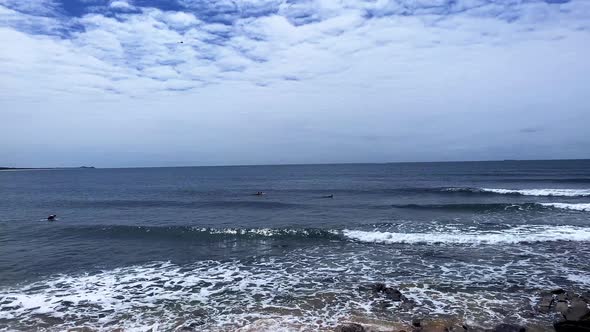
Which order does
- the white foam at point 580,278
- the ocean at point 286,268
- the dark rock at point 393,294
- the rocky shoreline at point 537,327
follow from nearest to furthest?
the rocky shoreline at point 537,327 → the ocean at point 286,268 → the dark rock at point 393,294 → the white foam at point 580,278

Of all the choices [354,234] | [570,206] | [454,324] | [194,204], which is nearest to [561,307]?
[454,324]

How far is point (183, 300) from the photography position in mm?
12812

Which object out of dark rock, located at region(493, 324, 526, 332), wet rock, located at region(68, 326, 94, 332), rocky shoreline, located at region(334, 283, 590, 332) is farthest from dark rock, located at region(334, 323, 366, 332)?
wet rock, located at region(68, 326, 94, 332)

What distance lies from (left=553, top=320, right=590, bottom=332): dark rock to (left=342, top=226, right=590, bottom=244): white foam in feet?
35.2

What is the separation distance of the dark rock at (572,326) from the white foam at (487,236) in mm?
10731

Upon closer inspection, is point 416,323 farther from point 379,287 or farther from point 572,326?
point 572,326

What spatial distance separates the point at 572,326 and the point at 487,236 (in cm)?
1269

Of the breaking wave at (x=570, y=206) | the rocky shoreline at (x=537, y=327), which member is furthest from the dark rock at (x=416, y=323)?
the breaking wave at (x=570, y=206)

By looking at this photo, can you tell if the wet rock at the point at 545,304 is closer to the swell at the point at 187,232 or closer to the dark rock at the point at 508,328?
the dark rock at the point at 508,328

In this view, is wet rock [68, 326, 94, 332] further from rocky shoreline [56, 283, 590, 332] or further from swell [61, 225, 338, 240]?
swell [61, 225, 338, 240]

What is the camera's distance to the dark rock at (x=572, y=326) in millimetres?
9148

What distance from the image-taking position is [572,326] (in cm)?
934

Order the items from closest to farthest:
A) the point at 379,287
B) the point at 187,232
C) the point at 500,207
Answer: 1. the point at 379,287
2. the point at 187,232
3. the point at 500,207

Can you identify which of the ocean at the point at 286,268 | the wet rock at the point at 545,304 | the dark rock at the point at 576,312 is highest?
the dark rock at the point at 576,312
